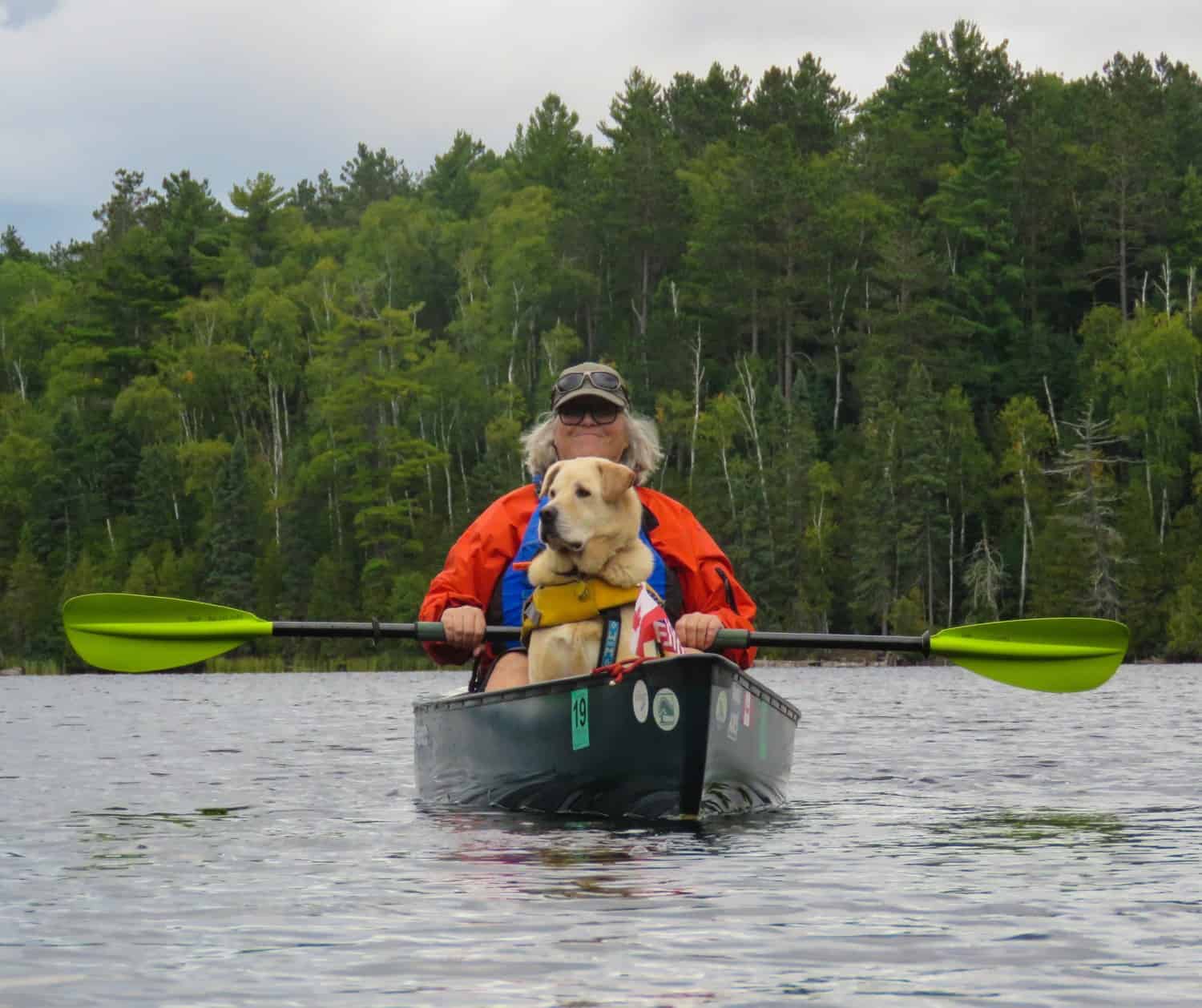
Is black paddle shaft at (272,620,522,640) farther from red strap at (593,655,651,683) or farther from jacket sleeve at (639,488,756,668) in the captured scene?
red strap at (593,655,651,683)

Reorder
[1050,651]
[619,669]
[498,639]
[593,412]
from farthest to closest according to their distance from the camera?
1. [1050,651]
2. [498,639]
3. [593,412]
4. [619,669]

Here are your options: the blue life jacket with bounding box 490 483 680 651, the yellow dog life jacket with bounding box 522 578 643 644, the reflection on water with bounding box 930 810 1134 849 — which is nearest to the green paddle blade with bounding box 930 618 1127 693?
the reflection on water with bounding box 930 810 1134 849

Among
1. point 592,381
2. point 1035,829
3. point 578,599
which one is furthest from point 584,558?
point 1035,829

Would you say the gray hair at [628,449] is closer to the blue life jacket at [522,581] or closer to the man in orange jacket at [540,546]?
the man in orange jacket at [540,546]

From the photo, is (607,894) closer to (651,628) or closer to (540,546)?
(651,628)

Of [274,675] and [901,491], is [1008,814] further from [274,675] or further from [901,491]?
[901,491]

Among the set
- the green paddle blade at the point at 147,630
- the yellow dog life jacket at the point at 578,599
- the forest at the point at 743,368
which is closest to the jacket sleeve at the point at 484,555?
the yellow dog life jacket at the point at 578,599

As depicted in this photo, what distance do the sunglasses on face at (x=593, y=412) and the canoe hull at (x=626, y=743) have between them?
1.29 m

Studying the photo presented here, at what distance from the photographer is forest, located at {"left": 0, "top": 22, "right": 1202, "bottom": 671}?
59.1 m

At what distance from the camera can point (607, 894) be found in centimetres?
618

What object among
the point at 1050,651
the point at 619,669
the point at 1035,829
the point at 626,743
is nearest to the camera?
the point at 619,669

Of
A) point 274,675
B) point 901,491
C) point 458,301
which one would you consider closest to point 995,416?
point 901,491

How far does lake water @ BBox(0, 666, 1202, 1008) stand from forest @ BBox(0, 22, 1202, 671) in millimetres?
45498

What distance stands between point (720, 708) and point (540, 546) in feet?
3.85
